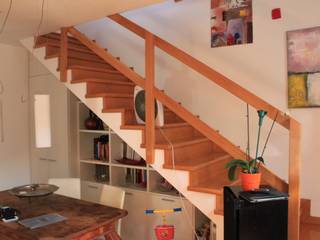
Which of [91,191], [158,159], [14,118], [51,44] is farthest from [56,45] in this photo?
[158,159]

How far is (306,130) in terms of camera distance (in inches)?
112

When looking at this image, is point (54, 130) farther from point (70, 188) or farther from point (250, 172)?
point (250, 172)

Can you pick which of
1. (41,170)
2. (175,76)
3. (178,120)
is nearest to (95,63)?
(175,76)

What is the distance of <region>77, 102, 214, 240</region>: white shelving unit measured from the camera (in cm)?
301

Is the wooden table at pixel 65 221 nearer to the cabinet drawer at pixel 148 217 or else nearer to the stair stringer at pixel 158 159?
the stair stringer at pixel 158 159

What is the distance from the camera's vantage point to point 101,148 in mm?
3824

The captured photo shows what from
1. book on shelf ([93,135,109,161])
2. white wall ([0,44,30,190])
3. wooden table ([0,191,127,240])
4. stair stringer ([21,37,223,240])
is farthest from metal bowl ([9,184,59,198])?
white wall ([0,44,30,190])

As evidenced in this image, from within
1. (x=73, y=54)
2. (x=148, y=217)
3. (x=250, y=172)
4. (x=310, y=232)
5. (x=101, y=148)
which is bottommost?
(x=148, y=217)

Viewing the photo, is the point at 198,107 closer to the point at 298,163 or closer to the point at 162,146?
the point at 162,146

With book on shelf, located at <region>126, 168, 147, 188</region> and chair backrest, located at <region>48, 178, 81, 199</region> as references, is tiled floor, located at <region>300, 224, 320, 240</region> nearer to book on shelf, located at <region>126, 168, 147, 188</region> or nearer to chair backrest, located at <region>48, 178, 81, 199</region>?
book on shelf, located at <region>126, 168, 147, 188</region>

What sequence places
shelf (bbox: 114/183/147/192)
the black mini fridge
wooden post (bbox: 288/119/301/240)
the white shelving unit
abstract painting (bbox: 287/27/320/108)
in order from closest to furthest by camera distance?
the black mini fridge, wooden post (bbox: 288/119/301/240), abstract painting (bbox: 287/27/320/108), the white shelving unit, shelf (bbox: 114/183/147/192)

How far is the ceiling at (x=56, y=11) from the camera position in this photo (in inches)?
97.9

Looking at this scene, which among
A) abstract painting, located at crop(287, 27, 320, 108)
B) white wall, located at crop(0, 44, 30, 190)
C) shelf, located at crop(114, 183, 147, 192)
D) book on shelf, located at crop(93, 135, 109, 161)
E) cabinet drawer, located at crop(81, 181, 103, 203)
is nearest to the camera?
abstract painting, located at crop(287, 27, 320, 108)

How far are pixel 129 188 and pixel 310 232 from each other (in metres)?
1.91
